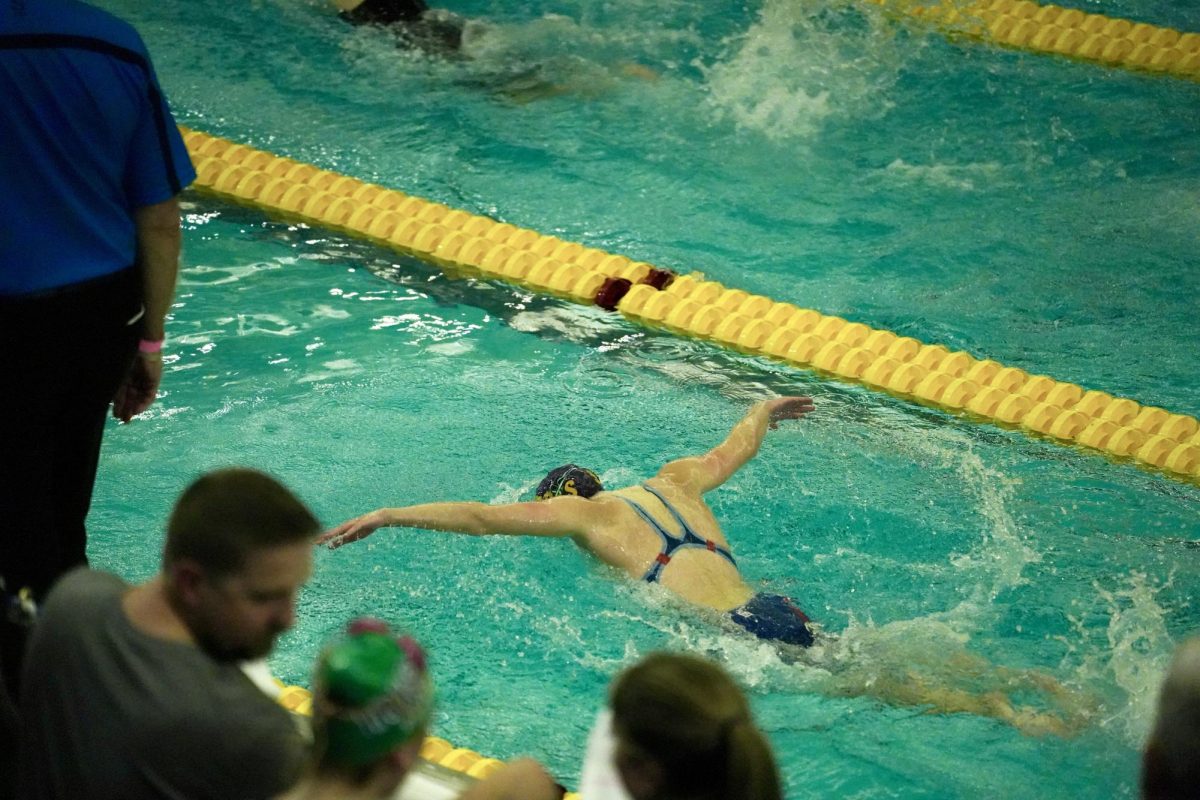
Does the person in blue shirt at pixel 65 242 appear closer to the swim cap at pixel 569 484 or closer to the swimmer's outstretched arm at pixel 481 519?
the swimmer's outstretched arm at pixel 481 519

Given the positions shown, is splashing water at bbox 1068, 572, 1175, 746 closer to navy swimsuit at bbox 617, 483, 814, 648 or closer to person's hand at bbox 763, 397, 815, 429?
navy swimsuit at bbox 617, 483, 814, 648

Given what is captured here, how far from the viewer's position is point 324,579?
431 centimetres

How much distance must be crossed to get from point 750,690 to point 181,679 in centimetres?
237

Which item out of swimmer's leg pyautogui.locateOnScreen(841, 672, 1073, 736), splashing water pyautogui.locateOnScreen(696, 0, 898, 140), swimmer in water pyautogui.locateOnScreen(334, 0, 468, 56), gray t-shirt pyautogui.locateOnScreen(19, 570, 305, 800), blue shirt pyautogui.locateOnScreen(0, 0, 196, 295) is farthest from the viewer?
swimmer in water pyautogui.locateOnScreen(334, 0, 468, 56)

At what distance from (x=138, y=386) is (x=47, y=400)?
32 cm

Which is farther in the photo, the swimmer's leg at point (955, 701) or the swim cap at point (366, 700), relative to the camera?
the swimmer's leg at point (955, 701)

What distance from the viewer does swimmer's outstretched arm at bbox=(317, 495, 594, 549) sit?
330 cm

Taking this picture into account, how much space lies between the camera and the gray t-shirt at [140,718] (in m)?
1.71

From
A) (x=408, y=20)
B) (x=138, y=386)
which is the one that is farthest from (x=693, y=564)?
(x=408, y=20)

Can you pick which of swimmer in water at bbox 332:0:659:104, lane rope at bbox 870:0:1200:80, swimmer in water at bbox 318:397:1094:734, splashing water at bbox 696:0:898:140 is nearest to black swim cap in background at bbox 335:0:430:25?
swimmer in water at bbox 332:0:659:104

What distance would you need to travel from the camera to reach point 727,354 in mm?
5559

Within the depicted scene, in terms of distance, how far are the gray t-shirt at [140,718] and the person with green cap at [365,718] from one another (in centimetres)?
14

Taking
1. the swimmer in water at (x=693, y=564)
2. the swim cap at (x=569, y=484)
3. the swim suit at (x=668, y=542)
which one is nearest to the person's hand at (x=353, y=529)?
the swimmer in water at (x=693, y=564)

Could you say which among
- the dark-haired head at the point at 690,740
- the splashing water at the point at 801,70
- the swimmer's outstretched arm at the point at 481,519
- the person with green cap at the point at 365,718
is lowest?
the swimmer's outstretched arm at the point at 481,519
